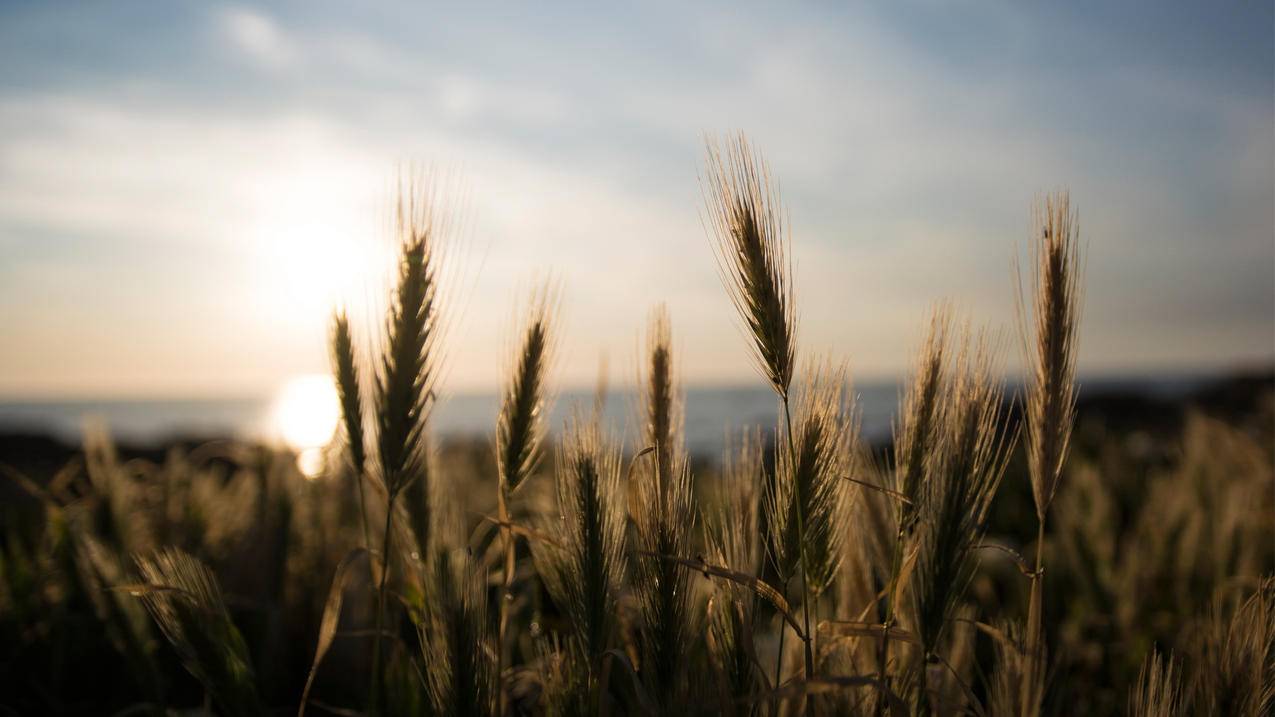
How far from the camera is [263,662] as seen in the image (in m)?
2.45

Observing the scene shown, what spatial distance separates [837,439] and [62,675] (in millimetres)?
2681

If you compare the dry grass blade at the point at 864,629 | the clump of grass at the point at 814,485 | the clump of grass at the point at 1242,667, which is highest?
the clump of grass at the point at 814,485

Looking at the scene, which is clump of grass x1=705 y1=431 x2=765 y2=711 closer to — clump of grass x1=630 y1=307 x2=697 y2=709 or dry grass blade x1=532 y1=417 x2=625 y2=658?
clump of grass x1=630 y1=307 x2=697 y2=709

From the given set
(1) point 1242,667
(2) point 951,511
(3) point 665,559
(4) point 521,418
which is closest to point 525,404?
(4) point 521,418

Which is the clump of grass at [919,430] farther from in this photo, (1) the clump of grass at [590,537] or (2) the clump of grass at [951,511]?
(1) the clump of grass at [590,537]

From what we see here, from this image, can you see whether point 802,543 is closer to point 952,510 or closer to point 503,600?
point 952,510

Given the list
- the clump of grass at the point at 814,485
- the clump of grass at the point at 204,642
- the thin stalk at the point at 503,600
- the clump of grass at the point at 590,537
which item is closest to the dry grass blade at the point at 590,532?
the clump of grass at the point at 590,537

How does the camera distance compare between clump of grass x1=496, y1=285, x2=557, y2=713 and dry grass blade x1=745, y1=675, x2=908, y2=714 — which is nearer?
dry grass blade x1=745, y1=675, x2=908, y2=714

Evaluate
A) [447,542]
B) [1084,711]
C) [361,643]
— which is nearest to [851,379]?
[447,542]

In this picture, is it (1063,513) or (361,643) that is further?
(1063,513)

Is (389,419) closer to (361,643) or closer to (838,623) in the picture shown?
(838,623)

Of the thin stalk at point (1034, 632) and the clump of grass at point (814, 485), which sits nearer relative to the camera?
the thin stalk at point (1034, 632)

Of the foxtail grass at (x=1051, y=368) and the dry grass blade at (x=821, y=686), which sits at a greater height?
the foxtail grass at (x=1051, y=368)

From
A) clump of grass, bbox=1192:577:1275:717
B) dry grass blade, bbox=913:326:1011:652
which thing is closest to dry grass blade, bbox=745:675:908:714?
dry grass blade, bbox=913:326:1011:652
